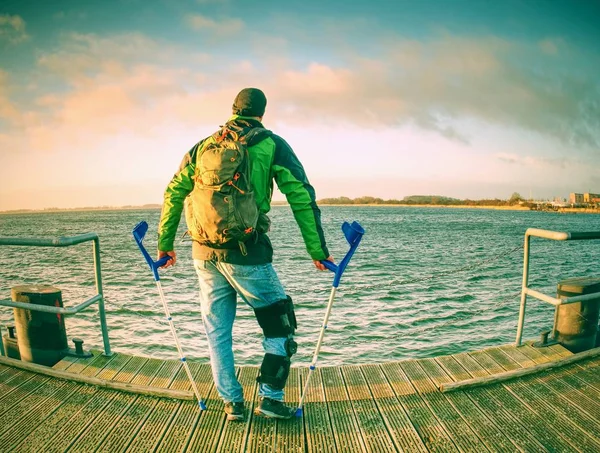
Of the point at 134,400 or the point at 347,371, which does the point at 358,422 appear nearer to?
the point at 347,371

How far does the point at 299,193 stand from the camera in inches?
119

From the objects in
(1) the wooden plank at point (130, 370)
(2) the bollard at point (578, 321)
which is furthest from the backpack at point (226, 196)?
(2) the bollard at point (578, 321)

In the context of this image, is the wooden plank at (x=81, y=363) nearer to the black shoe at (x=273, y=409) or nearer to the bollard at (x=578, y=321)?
the black shoe at (x=273, y=409)

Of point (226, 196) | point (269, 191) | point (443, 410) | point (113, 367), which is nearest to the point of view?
point (226, 196)

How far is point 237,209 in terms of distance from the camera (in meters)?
2.87

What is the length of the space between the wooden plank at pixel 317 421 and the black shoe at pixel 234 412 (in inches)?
18.7

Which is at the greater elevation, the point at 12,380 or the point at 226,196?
the point at 226,196

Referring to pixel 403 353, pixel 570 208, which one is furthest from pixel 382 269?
pixel 570 208

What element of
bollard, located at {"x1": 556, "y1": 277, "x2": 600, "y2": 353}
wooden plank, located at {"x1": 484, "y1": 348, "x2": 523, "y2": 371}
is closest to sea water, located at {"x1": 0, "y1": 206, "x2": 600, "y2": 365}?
bollard, located at {"x1": 556, "y1": 277, "x2": 600, "y2": 353}

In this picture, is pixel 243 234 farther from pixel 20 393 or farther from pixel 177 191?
pixel 20 393

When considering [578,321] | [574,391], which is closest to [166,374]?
[574,391]

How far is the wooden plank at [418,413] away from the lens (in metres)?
2.95

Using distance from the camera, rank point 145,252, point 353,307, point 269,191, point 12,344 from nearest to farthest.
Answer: point 269,191 < point 145,252 < point 12,344 < point 353,307

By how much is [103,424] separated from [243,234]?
5.81 ft
